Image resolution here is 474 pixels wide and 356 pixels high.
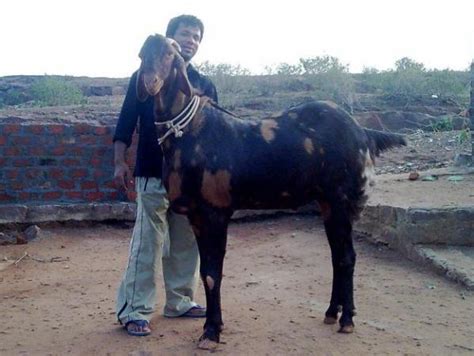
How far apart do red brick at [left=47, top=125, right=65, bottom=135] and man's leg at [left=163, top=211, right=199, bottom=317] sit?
3.31m

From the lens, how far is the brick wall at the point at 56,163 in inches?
272

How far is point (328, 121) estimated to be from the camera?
3.84 meters

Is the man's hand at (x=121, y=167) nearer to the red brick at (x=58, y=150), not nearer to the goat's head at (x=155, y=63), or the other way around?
the goat's head at (x=155, y=63)

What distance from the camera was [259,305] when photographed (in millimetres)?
4418

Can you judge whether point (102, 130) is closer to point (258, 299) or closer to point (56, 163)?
point (56, 163)

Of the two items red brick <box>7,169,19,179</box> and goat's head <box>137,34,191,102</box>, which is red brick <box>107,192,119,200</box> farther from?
goat's head <box>137,34,191,102</box>

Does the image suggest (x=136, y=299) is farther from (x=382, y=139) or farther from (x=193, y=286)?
(x=382, y=139)

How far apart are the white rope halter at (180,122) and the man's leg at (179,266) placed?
841mm

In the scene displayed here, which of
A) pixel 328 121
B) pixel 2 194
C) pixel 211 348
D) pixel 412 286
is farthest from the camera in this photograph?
pixel 2 194

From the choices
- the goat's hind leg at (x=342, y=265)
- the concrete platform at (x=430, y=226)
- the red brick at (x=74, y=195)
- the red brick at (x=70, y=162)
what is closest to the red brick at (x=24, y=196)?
the red brick at (x=74, y=195)

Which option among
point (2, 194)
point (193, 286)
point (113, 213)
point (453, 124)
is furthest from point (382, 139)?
point (453, 124)

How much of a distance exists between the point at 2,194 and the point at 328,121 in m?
4.44

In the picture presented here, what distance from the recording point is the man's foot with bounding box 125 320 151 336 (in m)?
3.85

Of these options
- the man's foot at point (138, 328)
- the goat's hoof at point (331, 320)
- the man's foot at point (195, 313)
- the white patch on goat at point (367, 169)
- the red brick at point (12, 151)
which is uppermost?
the white patch on goat at point (367, 169)
